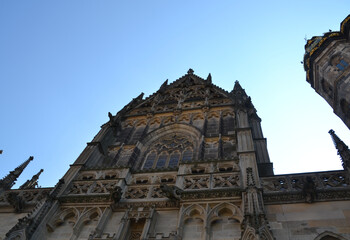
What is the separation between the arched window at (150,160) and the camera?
14852 millimetres

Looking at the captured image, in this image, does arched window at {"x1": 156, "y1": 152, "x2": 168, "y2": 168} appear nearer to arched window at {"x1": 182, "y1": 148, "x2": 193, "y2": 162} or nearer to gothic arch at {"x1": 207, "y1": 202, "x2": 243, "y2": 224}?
arched window at {"x1": 182, "y1": 148, "x2": 193, "y2": 162}

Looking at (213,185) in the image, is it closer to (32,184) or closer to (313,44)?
(32,184)

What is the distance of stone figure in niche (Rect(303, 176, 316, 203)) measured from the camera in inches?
374

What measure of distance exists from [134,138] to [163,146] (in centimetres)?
206

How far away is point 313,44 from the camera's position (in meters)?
24.7

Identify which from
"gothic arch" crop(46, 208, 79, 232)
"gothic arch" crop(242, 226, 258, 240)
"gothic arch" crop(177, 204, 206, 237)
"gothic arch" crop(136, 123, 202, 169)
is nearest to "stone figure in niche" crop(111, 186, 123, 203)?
"gothic arch" crop(46, 208, 79, 232)

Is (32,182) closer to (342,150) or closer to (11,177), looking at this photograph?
(11,177)

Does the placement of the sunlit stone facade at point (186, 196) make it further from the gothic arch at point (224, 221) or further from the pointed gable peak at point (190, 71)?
the pointed gable peak at point (190, 71)

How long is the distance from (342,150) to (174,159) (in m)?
7.09

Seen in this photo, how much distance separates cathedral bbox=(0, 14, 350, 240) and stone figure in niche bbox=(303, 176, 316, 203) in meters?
0.03

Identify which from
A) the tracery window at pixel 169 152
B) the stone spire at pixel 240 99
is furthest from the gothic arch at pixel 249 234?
the stone spire at pixel 240 99

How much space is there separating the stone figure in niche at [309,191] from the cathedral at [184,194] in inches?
1.2

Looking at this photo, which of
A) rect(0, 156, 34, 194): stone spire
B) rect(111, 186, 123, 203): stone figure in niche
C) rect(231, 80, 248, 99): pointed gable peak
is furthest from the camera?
rect(231, 80, 248, 99): pointed gable peak

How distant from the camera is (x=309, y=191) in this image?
377 inches
